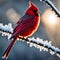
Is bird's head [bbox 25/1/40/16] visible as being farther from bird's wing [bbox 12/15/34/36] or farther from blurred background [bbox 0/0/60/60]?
blurred background [bbox 0/0/60/60]

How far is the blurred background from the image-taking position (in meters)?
9.59

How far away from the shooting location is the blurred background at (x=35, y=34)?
959 centimetres

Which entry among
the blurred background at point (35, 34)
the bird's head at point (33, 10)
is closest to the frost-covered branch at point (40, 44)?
the bird's head at point (33, 10)

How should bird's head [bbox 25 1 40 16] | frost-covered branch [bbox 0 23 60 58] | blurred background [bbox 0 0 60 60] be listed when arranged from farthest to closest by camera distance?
blurred background [bbox 0 0 60 60] < bird's head [bbox 25 1 40 16] < frost-covered branch [bbox 0 23 60 58]

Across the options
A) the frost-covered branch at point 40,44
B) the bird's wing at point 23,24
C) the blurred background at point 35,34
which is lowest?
the frost-covered branch at point 40,44

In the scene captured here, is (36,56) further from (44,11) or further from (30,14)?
(30,14)

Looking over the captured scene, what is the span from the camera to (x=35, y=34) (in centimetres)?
910

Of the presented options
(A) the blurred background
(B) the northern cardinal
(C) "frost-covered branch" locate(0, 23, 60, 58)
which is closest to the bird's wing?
(B) the northern cardinal

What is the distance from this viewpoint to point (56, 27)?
1062 cm

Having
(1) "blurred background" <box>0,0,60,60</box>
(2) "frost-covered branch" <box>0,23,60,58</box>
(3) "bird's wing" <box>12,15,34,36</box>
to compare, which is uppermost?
(1) "blurred background" <box>0,0,60,60</box>

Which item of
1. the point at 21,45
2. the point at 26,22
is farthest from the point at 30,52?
the point at 26,22

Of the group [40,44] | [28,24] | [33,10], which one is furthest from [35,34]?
[40,44]

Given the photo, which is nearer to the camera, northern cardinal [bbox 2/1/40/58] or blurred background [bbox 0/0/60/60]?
northern cardinal [bbox 2/1/40/58]

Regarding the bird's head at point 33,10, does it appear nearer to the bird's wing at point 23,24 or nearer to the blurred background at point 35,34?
the bird's wing at point 23,24
